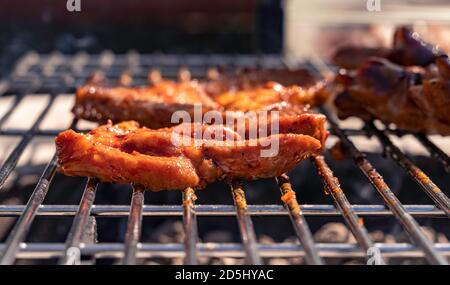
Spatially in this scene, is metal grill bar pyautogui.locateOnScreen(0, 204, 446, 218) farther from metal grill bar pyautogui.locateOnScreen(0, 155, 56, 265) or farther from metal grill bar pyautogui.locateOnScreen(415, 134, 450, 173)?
A: metal grill bar pyautogui.locateOnScreen(415, 134, 450, 173)

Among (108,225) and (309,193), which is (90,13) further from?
(309,193)

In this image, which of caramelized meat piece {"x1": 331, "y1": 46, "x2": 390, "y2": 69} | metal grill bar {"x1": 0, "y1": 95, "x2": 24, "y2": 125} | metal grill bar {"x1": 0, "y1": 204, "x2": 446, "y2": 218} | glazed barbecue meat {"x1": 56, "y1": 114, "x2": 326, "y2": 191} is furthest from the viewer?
caramelized meat piece {"x1": 331, "y1": 46, "x2": 390, "y2": 69}

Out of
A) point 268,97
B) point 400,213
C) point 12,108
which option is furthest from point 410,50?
point 12,108

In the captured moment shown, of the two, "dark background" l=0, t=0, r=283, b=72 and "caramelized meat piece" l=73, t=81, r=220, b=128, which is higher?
"dark background" l=0, t=0, r=283, b=72

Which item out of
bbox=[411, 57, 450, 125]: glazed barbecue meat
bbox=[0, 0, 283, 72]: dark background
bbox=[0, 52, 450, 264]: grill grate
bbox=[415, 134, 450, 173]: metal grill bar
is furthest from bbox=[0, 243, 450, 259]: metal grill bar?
bbox=[0, 0, 283, 72]: dark background

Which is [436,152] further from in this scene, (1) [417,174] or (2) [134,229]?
(2) [134,229]
